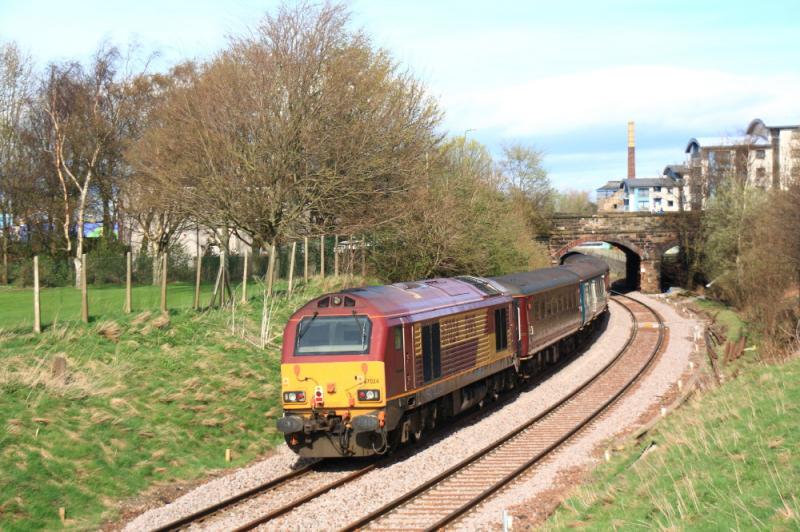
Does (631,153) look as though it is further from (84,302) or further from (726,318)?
(84,302)

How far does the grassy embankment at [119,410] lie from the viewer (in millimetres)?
13133

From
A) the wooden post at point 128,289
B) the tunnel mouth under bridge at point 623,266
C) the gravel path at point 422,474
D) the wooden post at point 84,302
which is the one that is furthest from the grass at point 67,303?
the tunnel mouth under bridge at point 623,266

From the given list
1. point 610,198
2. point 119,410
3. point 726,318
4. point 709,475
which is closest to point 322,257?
point 119,410

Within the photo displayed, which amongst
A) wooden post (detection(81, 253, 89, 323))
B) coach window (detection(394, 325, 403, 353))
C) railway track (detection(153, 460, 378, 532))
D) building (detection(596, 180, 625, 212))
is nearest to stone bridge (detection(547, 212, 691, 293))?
wooden post (detection(81, 253, 89, 323))

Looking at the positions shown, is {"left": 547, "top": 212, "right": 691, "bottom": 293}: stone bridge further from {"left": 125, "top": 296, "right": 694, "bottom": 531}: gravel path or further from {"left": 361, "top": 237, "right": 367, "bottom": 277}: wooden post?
{"left": 125, "top": 296, "right": 694, "bottom": 531}: gravel path

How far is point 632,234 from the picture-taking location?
221 ft

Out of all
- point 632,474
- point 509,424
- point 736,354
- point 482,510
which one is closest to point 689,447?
point 632,474

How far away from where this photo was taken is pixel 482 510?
13.0 metres

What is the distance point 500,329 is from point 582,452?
5394mm

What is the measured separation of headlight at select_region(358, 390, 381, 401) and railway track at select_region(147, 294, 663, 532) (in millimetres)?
1269

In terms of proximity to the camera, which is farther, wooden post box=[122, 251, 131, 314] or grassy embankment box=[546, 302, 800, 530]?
wooden post box=[122, 251, 131, 314]

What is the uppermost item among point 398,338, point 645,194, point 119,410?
point 645,194

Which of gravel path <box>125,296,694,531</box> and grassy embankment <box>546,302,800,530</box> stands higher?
grassy embankment <box>546,302,800,530</box>

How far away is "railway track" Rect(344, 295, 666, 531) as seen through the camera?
12547 millimetres
